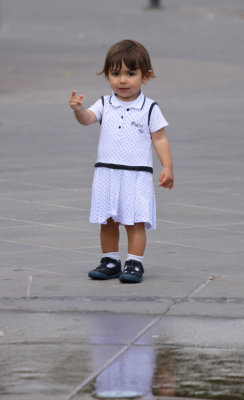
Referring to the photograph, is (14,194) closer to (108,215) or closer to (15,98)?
(108,215)

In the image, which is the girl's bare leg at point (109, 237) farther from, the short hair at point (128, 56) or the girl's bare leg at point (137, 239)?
the short hair at point (128, 56)

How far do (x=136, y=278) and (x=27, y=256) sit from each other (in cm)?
98

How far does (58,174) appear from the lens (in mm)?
10250

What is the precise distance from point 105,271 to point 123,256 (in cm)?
66

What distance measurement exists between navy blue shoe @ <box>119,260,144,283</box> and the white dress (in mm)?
257

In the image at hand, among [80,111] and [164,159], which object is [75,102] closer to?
[80,111]

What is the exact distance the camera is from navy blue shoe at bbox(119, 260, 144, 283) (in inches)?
249

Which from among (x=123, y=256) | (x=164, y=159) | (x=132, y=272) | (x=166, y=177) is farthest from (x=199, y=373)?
(x=123, y=256)

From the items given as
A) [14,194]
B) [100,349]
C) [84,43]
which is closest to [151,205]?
[100,349]

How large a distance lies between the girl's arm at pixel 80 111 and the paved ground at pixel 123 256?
94 centimetres

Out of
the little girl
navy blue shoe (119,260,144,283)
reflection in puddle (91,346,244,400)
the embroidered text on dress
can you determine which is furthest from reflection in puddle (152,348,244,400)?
the embroidered text on dress

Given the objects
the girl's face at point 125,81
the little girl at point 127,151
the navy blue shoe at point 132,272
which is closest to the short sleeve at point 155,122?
the little girl at point 127,151

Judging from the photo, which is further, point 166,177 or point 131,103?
point 131,103

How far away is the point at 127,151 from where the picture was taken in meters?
6.34
